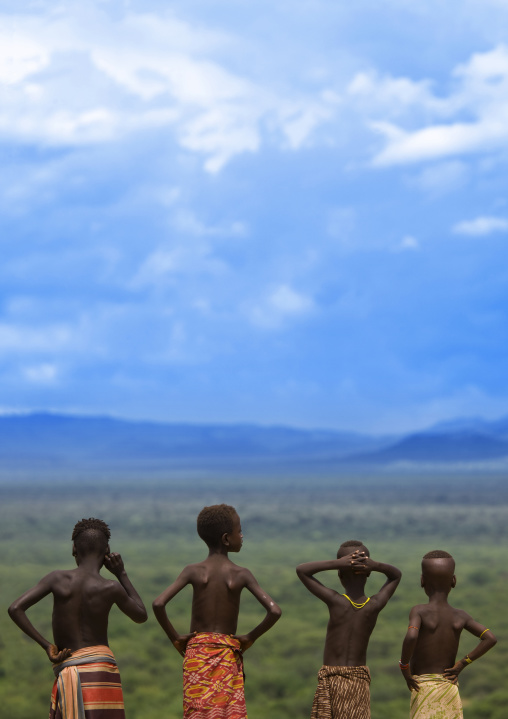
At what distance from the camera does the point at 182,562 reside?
38719 millimetres

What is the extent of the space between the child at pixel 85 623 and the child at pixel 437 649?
2.11m

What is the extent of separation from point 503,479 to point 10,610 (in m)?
80.9

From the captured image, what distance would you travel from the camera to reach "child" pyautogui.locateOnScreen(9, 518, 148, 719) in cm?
764

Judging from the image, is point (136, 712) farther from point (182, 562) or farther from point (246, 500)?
point (246, 500)

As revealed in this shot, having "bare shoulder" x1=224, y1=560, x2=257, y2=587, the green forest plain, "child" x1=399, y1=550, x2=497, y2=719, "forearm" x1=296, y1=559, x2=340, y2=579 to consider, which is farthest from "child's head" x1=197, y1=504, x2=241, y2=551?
the green forest plain

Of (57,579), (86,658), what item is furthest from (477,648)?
(57,579)

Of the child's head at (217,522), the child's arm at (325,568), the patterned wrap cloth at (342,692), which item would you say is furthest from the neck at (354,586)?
the child's head at (217,522)

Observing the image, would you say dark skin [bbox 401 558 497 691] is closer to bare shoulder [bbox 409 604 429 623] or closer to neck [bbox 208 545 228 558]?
bare shoulder [bbox 409 604 429 623]

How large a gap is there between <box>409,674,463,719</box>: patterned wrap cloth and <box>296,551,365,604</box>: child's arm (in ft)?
3.25

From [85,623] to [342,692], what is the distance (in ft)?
6.30

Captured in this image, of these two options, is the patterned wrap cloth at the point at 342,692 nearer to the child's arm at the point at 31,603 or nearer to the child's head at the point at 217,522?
the child's head at the point at 217,522

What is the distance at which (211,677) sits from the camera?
25.6 ft

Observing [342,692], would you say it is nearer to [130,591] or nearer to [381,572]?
[381,572]

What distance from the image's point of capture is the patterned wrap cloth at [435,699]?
26.8ft
